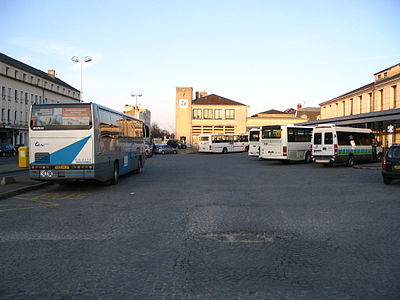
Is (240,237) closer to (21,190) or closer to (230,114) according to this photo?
(21,190)

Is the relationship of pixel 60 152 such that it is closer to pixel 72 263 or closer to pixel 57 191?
pixel 57 191

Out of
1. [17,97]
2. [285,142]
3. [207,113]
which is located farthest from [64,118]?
[207,113]

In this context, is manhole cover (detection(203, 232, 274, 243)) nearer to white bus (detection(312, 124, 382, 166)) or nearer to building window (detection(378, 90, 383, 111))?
white bus (detection(312, 124, 382, 166))

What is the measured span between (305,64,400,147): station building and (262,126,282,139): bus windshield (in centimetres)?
837

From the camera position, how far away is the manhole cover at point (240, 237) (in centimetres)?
641

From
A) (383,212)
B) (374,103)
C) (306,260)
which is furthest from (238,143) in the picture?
(306,260)

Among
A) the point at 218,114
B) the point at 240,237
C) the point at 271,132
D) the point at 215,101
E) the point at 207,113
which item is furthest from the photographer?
the point at 215,101

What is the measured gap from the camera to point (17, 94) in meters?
66.0

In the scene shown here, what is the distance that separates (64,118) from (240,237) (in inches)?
328

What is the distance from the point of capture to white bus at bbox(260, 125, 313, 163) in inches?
1073

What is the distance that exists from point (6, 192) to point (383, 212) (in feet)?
34.0

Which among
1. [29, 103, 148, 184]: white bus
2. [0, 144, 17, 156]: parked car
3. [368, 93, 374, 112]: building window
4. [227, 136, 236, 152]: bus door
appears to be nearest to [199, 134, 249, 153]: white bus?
[227, 136, 236, 152]: bus door

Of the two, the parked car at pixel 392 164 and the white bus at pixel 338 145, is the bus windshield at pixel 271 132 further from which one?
the parked car at pixel 392 164

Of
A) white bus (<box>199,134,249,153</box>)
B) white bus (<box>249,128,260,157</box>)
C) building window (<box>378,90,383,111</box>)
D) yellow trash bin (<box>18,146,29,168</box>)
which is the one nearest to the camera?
yellow trash bin (<box>18,146,29,168</box>)
